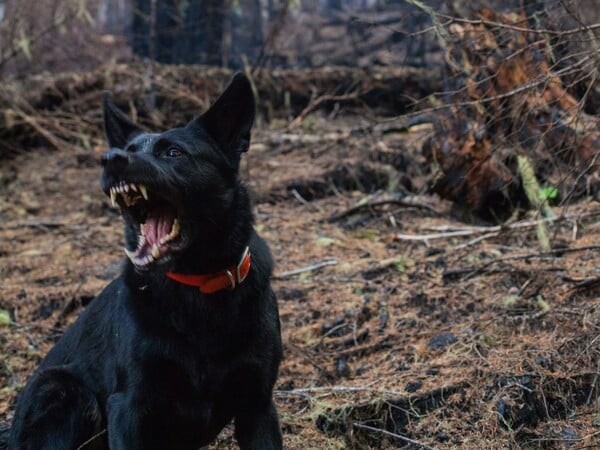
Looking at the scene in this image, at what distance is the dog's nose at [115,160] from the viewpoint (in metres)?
2.83

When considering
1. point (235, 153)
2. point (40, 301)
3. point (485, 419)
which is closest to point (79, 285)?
point (40, 301)

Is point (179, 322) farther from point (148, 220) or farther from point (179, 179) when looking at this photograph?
point (179, 179)

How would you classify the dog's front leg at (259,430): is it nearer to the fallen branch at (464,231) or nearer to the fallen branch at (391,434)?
the fallen branch at (391,434)

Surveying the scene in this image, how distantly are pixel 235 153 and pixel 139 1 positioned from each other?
1139cm

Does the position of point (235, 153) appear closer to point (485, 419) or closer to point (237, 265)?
point (237, 265)

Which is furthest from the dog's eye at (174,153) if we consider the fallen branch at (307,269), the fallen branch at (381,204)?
the fallen branch at (381,204)

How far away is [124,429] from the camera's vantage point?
3049 millimetres

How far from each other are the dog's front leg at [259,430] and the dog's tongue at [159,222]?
1.00m

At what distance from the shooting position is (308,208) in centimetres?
812

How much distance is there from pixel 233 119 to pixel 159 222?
2.25ft

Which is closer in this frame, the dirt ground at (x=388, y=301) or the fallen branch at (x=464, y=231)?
the dirt ground at (x=388, y=301)

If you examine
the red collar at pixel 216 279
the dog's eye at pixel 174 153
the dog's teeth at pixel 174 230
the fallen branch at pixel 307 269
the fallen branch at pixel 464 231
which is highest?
the dog's eye at pixel 174 153

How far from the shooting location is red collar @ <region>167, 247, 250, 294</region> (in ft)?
10.6

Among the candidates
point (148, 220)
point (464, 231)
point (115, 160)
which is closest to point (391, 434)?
point (148, 220)
